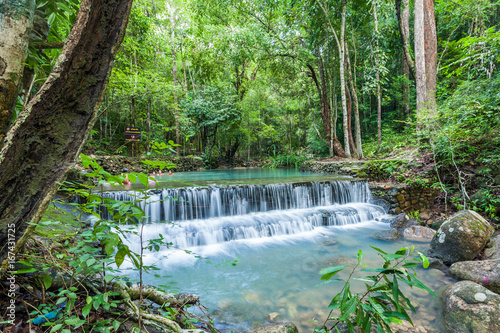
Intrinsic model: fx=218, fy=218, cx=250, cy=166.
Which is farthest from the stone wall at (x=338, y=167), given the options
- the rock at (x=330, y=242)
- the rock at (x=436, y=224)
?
the rock at (x=330, y=242)

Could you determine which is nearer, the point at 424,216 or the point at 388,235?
the point at 388,235

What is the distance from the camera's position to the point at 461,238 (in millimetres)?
3631

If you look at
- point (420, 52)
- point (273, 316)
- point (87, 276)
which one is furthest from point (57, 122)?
point (420, 52)

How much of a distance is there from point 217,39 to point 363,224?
38.8 feet

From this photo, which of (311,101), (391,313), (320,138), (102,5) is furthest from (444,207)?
(311,101)

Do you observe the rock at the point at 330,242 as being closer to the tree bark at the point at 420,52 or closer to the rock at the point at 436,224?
the rock at the point at 436,224

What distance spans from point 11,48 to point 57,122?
20.2 inches

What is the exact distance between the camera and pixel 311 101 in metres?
15.7

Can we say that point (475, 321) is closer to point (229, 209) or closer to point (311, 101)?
point (229, 209)

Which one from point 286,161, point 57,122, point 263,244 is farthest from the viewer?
point 286,161

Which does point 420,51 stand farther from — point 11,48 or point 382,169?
point 11,48

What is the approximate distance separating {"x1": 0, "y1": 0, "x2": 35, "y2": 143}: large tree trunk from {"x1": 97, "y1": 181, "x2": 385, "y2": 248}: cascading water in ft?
11.1

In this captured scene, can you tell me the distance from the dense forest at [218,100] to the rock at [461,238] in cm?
38

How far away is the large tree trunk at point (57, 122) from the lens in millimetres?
1033
